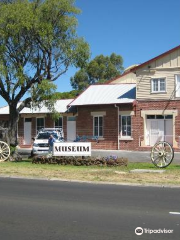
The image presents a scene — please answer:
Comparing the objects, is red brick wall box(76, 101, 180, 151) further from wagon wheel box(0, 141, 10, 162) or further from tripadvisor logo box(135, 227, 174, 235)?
tripadvisor logo box(135, 227, 174, 235)

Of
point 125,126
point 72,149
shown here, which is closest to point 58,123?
point 125,126

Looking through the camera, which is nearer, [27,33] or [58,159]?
[58,159]

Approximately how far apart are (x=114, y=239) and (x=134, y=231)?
619 mm

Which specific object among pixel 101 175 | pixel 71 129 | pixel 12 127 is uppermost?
pixel 12 127

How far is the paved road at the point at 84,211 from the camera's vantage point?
6598 millimetres

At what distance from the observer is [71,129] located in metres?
32.7

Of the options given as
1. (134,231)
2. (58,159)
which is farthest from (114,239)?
(58,159)

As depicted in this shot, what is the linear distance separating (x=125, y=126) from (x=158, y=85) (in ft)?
12.7

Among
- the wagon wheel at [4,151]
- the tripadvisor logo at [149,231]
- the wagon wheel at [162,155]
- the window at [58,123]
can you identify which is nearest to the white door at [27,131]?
the window at [58,123]

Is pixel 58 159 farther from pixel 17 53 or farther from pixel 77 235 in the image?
pixel 77 235

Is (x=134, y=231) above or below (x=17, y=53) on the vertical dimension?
below

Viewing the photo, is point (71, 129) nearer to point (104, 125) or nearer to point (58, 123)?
point (58, 123)

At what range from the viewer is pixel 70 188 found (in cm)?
1217

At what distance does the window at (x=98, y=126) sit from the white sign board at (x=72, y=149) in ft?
36.6
